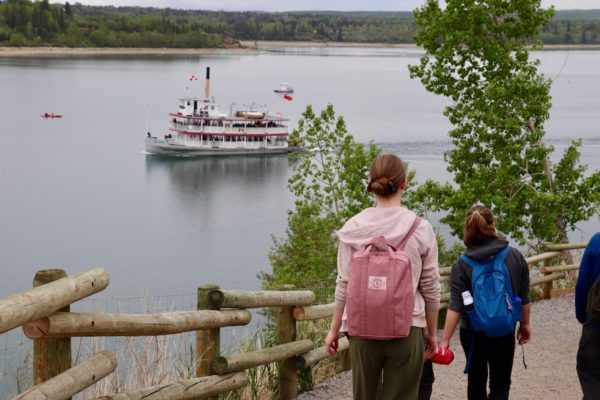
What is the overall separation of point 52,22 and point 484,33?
184375 mm

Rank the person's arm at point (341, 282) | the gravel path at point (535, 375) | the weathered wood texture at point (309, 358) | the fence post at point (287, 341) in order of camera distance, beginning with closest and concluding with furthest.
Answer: the person's arm at point (341, 282), the fence post at point (287, 341), the weathered wood texture at point (309, 358), the gravel path at point (535, 375)

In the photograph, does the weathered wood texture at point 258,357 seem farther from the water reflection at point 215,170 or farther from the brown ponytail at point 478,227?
the water reflection at point 215,170

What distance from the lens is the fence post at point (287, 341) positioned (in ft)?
21.1

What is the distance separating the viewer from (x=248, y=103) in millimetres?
110438

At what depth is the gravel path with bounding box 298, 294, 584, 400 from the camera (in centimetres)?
699

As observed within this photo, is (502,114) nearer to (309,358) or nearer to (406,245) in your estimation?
(309,358)

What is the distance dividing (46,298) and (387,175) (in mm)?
1510

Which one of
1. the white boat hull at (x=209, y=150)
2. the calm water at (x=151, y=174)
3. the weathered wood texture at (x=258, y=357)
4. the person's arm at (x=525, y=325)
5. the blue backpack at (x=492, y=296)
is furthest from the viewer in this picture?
the white boat hull at (x=209, y=150)

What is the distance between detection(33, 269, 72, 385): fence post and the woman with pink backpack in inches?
48.7

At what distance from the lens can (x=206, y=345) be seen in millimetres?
→ 5602

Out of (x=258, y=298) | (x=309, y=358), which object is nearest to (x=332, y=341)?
A: (x=258, y=298)

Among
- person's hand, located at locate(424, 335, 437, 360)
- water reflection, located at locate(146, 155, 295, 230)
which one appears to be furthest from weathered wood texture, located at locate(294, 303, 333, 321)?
water reflection, located at locate(146, 155, 295, 230)

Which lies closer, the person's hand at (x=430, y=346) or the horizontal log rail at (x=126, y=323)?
the horizontal log rail at (x=126, y=323)

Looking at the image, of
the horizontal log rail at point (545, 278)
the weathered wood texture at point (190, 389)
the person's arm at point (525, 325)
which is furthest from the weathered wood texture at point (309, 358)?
the horizontal log rail at point (545, 278)
